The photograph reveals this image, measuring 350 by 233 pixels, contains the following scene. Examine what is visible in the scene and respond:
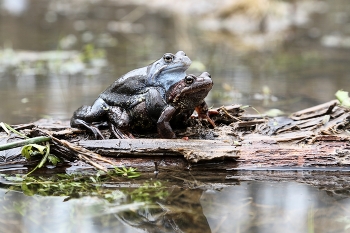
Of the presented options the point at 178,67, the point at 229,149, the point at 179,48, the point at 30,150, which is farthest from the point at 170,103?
the point at 179,48

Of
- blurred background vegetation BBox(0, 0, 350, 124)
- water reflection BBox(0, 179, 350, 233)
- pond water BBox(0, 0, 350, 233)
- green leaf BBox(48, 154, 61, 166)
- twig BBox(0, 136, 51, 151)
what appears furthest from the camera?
blurred background vegetation BBox(0, 0, 350, 124)

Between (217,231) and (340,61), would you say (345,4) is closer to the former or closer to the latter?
(340,61)

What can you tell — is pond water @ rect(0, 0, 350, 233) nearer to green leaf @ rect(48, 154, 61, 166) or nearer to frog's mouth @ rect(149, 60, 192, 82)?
green leaf @ rect(48, 154, 61, 166)

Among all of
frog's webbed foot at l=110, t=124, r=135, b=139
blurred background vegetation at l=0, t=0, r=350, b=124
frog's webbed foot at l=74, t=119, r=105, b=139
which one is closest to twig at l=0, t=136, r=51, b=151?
frog's webbed foot at l=74, t=119, r=105, b=139

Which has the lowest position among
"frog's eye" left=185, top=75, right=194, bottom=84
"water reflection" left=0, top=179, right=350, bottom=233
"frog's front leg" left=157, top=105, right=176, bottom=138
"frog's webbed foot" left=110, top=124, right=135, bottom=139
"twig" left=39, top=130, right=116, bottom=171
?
"water reflection" left=0, top=179, right=350, bottom=233

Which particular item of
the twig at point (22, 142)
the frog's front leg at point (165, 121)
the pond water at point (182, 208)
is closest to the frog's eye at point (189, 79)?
the frog's front leg at point (165, 121)

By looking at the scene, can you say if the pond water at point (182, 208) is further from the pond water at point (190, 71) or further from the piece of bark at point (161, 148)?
the piece of bark at point (161, 148)

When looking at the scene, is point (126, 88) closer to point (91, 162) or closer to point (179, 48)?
point (91, 162)
